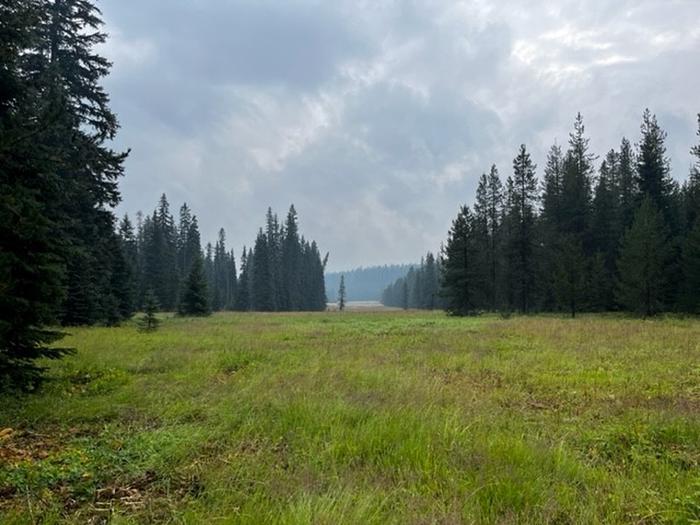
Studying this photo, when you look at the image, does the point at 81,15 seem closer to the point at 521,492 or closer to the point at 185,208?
the point at 521,492

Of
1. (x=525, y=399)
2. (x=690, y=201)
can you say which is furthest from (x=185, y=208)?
(x=525, y=399)

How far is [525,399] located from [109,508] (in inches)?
261

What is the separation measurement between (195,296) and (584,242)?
40.2 meters

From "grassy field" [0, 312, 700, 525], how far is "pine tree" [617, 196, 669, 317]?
24.9 meters

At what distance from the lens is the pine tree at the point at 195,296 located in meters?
41.8

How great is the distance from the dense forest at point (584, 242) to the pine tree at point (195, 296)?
76.4 ft

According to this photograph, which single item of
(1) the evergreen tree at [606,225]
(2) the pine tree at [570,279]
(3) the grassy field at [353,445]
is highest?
(1) the evergreen tree at [606,225]

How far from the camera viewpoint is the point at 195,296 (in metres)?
42.0

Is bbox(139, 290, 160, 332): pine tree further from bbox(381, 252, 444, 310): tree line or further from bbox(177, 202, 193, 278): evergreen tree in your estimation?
bbox(177, 202, 193, 278): evergreen tree

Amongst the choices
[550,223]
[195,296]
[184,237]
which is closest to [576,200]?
[550,223]

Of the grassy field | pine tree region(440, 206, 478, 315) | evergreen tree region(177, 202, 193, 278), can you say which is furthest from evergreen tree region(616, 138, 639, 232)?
evergreen tree region(177, 202, 193, 278)

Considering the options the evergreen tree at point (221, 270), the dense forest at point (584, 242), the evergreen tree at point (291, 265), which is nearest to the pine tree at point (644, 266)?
the dense forest at point (584, 242)

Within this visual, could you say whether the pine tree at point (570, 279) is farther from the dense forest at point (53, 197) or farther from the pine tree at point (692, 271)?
the dense forest at point (53, 197)

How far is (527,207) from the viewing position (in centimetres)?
4328
